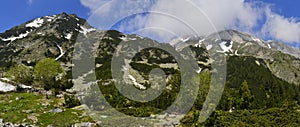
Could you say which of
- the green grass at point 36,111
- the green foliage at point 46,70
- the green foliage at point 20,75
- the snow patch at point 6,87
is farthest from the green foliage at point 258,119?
the green foliage at point 20,75

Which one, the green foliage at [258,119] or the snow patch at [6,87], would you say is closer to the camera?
the green foliage at [258,119]

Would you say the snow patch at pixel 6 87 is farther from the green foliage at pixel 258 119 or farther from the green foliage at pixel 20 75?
the green foliage at pixel 258 119

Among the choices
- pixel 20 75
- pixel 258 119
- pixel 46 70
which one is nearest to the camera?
pixel 258 119

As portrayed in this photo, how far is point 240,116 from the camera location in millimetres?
38312

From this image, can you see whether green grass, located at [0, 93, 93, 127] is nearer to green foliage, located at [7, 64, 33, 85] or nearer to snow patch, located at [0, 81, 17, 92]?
snow patch, located at [0, 81, 17, 92]

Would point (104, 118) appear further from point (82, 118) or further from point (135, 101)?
point (135, 101)

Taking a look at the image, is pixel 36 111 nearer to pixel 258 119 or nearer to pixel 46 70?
pixel 46 70

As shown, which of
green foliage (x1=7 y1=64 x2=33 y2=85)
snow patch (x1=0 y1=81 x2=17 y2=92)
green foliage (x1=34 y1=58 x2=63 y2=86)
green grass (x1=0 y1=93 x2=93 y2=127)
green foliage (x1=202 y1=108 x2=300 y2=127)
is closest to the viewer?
green foliage (x1=202 y1=108 x2=300 y2=127)

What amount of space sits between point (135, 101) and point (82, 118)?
45.4 ft

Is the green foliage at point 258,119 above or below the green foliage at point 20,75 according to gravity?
below

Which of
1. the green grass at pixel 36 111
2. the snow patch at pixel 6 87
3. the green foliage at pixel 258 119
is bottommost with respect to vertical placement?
the green foliage at pixel 258 119

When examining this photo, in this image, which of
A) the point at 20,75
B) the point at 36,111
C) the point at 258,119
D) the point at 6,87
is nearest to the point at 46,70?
the point at 6,87

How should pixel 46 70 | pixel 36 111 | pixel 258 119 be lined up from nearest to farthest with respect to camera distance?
1. pixel 258 119
2. pixel 36 111
3. pixel 46 70

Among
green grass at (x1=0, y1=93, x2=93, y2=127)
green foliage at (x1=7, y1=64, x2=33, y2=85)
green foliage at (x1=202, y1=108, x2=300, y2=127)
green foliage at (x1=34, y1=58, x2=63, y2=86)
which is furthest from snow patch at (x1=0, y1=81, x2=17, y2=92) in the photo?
green foliage at (x1=202, y1=108, x2=300, y2=127)
